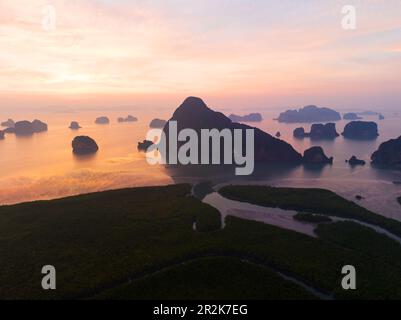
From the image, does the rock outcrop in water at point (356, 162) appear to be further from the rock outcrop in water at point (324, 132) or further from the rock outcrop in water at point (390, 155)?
the rock outcrop in water at point (324, 132)

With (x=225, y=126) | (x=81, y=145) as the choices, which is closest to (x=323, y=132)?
(x=225, y=126)

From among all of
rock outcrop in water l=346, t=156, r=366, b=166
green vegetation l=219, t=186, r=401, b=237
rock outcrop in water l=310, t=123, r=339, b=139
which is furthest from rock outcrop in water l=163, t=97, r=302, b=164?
rock outcrop in water l=310, t=123, r=339, b=139

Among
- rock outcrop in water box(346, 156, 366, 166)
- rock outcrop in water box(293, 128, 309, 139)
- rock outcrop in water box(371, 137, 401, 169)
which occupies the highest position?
rock outcrop in water box(293, 128, 309, 139)

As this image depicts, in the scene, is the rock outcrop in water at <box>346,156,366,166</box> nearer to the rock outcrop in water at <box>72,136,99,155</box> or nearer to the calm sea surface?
the calm sea surface

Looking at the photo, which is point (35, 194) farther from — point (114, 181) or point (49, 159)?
point (49, 159)

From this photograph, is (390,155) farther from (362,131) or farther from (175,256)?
(175,256)

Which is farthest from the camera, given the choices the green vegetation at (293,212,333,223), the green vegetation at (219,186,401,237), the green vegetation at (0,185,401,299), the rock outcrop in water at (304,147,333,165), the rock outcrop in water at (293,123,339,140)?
the rock outcrop in water at (293,123,339,140)

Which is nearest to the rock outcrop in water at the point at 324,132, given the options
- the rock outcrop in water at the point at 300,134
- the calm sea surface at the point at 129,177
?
the rock outcrop in water at the point at 300,134

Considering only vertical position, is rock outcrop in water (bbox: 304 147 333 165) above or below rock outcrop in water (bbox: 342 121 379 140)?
below
